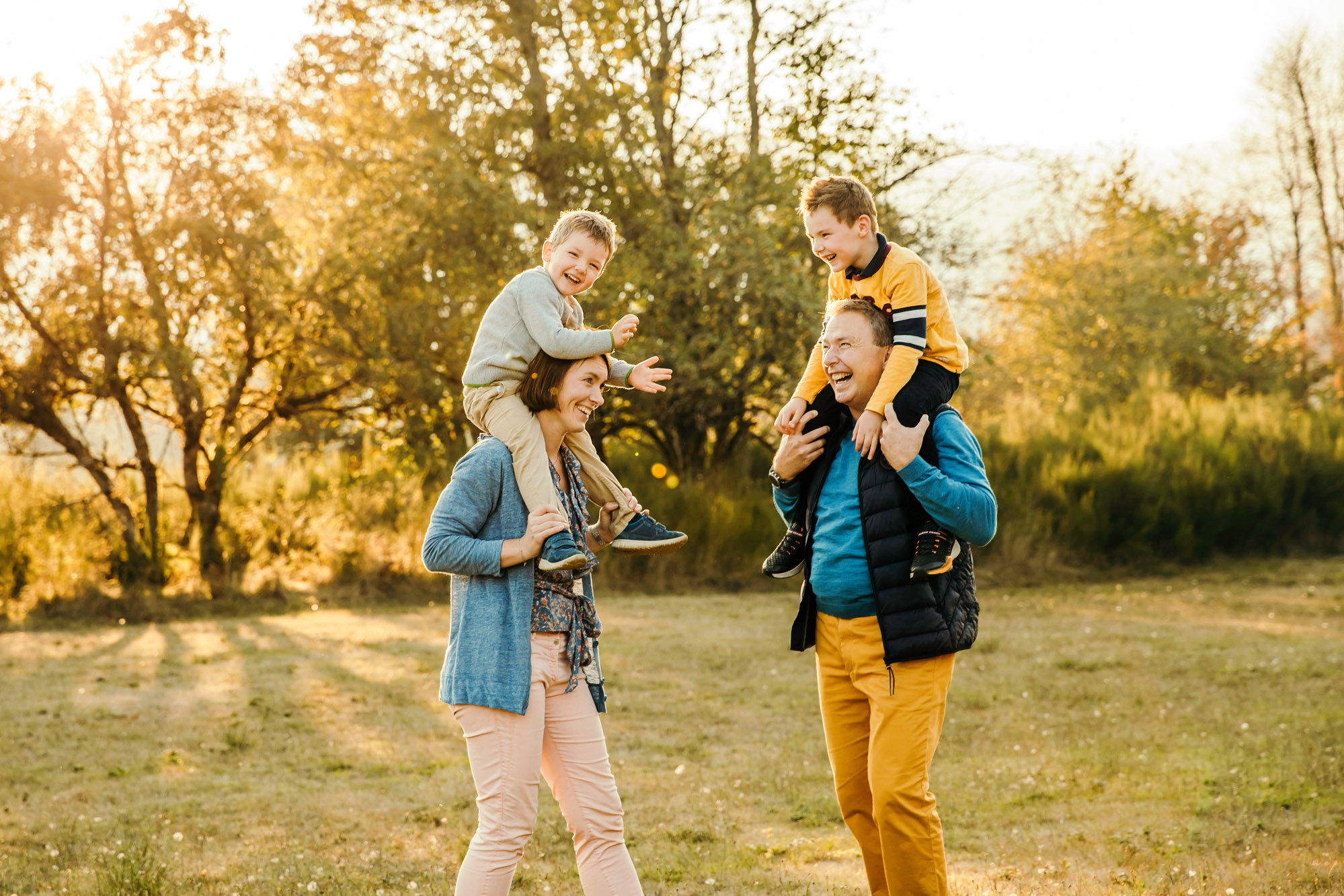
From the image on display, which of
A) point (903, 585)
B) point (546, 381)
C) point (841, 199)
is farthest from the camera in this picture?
point (841, 199)

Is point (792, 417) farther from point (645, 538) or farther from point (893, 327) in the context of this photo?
point (645, 538)

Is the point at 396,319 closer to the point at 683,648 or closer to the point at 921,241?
the point at 683,648

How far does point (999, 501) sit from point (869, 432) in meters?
13.9

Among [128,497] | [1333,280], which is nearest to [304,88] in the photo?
[128,497]

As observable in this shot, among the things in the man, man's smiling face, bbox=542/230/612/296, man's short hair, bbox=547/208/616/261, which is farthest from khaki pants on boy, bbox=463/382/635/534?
the man

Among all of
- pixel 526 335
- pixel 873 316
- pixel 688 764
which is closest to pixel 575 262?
pixel 526 335

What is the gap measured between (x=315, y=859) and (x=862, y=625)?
2923 mm

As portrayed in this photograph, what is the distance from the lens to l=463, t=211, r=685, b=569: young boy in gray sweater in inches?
116

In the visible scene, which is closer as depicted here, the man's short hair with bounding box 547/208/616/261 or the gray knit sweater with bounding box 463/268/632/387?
the gray knit sweater with bounding box 463/268/632/387

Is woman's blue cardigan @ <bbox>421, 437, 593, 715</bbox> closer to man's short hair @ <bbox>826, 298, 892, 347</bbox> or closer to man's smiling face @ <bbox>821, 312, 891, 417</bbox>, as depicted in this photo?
man's smiling face @ <bbox>821, 312, 891, 417</bbox>

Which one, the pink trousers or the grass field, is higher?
the pink trousers

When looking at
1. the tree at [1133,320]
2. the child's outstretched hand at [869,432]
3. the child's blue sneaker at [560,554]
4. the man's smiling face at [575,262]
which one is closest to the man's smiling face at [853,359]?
the child's outstretched hand at [869,432]

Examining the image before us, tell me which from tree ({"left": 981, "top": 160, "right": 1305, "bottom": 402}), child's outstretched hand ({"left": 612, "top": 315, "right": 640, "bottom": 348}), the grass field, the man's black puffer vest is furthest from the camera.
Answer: tree ({"left": 981, "top": 160, "right": 1305, "bottom": 402})

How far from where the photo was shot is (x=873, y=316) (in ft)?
10.4
